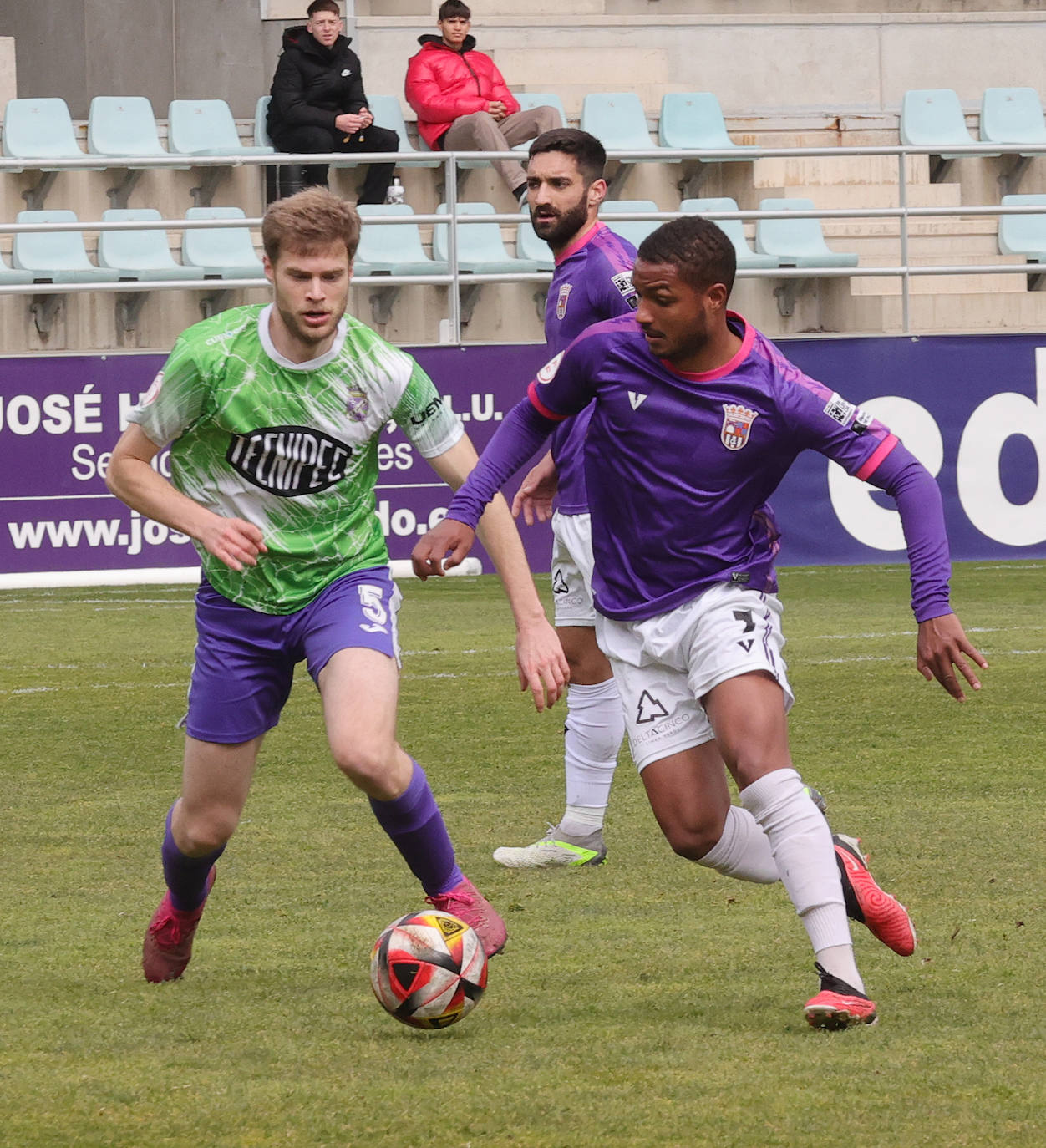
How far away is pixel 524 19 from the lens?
1955cm

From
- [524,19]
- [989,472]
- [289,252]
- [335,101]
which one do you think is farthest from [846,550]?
[289,252]

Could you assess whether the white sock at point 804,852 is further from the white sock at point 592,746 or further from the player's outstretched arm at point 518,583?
the white sock at point 592,746

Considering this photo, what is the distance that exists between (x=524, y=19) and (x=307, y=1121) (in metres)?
17.4

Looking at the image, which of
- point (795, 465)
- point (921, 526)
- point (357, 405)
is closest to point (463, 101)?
Answer: point (795, 465)

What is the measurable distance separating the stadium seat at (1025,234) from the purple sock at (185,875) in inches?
547

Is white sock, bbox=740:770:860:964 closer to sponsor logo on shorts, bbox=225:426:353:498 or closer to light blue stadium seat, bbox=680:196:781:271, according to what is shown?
sponsor logo on shorts, bbox=225:426:353:498

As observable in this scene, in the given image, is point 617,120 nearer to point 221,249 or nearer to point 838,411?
point 221,249

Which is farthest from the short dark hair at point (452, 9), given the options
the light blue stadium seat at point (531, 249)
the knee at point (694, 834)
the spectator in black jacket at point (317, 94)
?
the knee at point (694, 834)

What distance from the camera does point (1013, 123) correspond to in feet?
60.0

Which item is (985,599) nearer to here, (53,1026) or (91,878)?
(91,878)

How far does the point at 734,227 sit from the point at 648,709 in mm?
11954

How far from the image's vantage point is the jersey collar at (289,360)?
4379 mm

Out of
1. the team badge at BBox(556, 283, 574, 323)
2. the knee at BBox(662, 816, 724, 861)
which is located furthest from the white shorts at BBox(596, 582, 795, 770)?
the team badge at BBox(556, 283, 574, 323)

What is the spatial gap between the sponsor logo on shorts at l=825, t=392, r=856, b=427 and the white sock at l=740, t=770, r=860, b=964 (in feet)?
2.53
